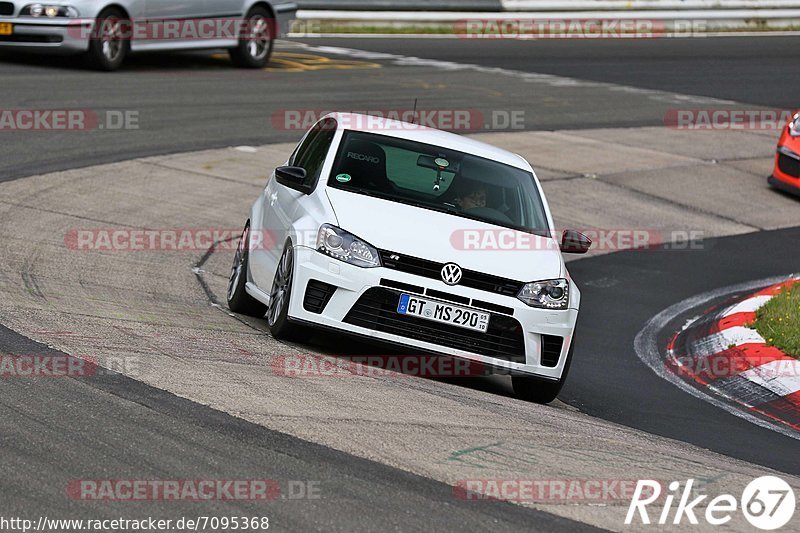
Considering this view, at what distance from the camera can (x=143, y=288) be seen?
32.8ft

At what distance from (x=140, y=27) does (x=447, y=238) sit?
12.4 m

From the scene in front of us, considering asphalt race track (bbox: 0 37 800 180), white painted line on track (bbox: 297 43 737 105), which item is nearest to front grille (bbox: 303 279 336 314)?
asphalt race track (bbox: 0 37 800 180)

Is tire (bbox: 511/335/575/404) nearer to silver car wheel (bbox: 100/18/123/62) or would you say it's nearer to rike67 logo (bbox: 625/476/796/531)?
rike67 logo (bbox: 625/476/796/531)

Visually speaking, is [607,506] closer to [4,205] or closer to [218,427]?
[218,427]

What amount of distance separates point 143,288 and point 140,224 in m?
2.36

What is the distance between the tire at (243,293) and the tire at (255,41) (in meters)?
12.2

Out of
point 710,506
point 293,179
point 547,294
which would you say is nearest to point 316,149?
point 293,179

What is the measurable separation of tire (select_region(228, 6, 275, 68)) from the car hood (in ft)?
43.8

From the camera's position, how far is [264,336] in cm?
855

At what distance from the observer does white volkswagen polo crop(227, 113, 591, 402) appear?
793 cm

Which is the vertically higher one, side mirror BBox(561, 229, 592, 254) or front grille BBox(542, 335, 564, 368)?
side mirror BBox(561, 229, 592, 254)

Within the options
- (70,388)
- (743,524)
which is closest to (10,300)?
(70,388)

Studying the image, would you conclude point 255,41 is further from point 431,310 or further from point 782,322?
point 431,310

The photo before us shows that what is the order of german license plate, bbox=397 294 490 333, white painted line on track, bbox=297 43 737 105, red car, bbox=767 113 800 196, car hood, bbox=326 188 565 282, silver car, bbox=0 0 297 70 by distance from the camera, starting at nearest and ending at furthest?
1. german license plate, bbox=397 294 490 333
2. car hood, bbox=326 188 565 282
3. red car, bbox=767 113 800 196
4. silver car, bbox=0 0 297 70
5. white painted line on track, bbox=297 43 737 105
